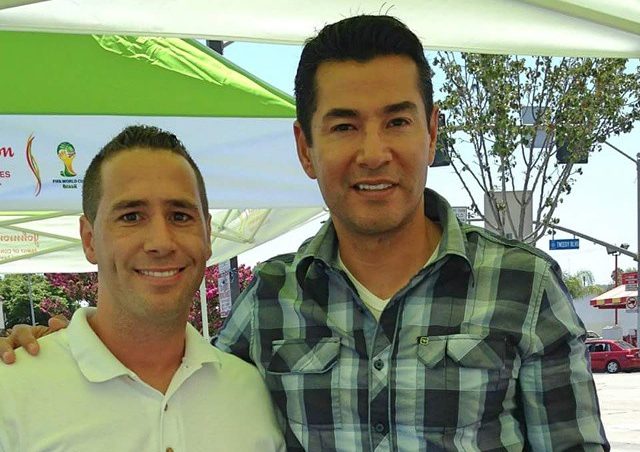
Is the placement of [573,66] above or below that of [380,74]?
above

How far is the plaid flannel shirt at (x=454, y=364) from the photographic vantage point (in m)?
1.95

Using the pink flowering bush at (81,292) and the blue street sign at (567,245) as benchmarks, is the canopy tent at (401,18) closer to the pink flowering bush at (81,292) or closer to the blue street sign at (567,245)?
the pink flowering bush at (81,292)

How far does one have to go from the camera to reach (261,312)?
2.27 metres

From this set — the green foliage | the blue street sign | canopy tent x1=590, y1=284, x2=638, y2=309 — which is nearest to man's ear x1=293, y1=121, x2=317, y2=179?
the blue street sign

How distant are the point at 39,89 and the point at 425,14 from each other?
1.74 meters

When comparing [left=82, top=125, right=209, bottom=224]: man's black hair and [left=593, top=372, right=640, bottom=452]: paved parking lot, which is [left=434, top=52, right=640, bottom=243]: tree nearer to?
[left=593, top=372, right=640, bottom=452]: paved parking lot

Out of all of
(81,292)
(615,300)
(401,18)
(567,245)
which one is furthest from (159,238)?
(615,300)

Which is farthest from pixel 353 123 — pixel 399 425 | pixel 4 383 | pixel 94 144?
pixel 94 144

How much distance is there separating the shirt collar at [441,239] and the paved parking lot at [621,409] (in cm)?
694

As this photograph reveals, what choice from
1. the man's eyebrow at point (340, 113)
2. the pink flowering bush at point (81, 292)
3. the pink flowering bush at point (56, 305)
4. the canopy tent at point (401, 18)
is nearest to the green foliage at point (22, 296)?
the pink flowering bush at point (81, 292)

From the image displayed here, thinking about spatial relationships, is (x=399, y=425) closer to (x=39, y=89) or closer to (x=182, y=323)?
(x=182, y=323)

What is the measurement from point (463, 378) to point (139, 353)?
0.81 metres

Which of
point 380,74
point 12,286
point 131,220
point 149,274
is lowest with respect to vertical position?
point 12,286

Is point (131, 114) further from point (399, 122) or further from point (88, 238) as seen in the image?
point (399, 122)
